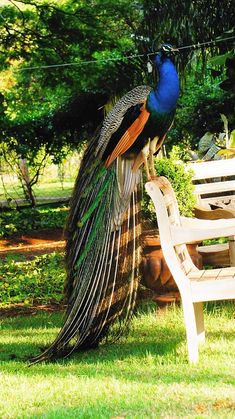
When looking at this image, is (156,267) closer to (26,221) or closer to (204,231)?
(204,231)

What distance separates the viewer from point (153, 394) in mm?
3822

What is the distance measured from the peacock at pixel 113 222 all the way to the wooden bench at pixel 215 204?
870 mm

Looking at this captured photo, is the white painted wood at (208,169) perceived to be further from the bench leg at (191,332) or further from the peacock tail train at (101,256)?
the bench leg at (191,332)

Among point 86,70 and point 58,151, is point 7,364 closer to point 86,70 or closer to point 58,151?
point 86,70

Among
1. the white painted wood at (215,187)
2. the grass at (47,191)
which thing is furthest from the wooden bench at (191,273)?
the grass at (47,191)

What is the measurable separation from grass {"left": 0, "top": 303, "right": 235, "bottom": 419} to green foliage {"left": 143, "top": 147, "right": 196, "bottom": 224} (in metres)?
0.74

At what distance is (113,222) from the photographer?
5062 mm

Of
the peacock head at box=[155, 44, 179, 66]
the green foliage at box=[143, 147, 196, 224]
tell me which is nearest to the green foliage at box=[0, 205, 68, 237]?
the green foliage at box=[143, 147, 196, 224]

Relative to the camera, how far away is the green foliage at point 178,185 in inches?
239

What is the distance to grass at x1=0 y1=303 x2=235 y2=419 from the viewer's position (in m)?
3.61

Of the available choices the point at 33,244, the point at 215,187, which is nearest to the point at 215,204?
the point at 215,187

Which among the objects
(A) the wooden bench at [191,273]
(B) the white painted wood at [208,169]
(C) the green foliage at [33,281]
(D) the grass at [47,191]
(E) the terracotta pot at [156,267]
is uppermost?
(B) the white painted wood at [208,169]

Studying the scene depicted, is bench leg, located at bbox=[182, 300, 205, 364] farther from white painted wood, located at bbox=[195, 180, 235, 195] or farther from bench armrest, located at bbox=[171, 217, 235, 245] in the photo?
white painted wood, located at bbox=[195, 180, 235, 195]

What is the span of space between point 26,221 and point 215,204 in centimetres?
802
